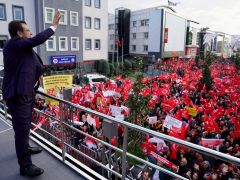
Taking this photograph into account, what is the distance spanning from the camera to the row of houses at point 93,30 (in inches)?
925

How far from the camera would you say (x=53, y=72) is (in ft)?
81.9

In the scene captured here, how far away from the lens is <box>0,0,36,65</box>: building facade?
21328mm

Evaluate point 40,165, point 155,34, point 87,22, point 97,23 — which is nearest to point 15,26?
point 40,165

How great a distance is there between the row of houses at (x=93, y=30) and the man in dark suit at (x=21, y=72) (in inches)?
817

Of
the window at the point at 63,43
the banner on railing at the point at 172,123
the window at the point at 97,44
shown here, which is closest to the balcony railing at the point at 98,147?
the banner on railing at the point at 172,123

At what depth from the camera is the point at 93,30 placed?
99.3 feet

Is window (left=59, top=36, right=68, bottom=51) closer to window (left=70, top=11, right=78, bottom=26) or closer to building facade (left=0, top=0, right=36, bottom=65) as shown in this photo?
window (left=70, top=11, right=78, bottom=26)

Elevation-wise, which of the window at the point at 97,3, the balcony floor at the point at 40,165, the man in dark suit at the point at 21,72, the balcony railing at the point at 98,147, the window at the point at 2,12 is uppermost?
the window at the point at 97,3

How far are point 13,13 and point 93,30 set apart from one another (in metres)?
10.3

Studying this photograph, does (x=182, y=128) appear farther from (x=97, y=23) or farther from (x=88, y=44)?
(x=97, y=23)

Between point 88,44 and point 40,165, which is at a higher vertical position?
point 88,44

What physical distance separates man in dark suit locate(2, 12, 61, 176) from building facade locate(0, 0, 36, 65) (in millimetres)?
20712

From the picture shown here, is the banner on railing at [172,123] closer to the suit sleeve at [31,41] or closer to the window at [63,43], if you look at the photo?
the suit sleeve at [31,41]

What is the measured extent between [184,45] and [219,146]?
41.7 meters
